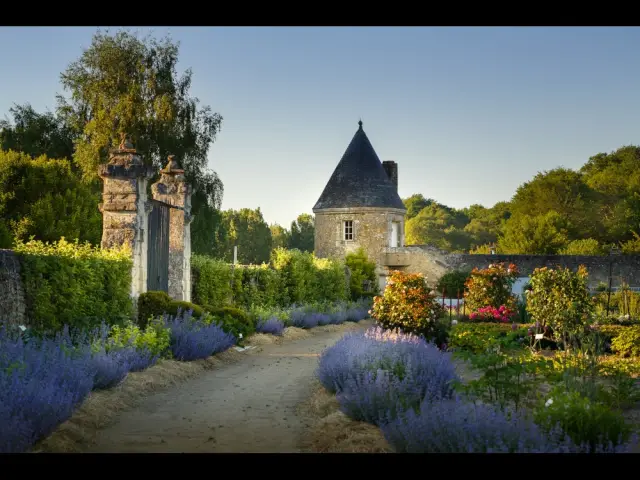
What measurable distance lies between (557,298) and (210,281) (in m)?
7.20

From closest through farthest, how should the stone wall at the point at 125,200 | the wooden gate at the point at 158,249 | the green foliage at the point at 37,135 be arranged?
the stone wall at the point at 125,200
the wooden gate at the point at 158,249
the green foliage at the point at 37,135

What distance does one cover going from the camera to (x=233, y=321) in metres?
13.8

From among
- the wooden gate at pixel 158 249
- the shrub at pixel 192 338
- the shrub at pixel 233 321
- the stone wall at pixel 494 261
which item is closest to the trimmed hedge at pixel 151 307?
the shrub at pixel 192 338

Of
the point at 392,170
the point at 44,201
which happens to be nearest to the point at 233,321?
the point at 44,201

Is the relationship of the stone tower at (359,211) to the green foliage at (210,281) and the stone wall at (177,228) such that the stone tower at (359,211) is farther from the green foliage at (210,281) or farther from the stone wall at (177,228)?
the stone wall at (177,228)

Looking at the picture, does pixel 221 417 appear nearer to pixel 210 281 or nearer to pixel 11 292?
pixel 11 292

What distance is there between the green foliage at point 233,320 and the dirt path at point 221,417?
2435 millimetres

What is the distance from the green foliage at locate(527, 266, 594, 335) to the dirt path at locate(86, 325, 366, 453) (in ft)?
13.9

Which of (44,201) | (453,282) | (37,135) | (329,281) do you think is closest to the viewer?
(329,281)

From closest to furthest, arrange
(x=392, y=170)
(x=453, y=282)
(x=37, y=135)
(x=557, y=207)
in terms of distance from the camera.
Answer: (x=453, y=282)
(x=37, y=135)
(x=392, y=170)
(x=557, y=207)

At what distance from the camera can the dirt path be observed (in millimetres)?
6117

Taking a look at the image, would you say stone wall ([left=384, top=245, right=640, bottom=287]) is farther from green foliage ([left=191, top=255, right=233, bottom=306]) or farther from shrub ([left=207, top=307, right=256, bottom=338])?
shrub ([left=207, top=307, right=256, bottom=338])

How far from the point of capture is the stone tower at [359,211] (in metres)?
34.4
